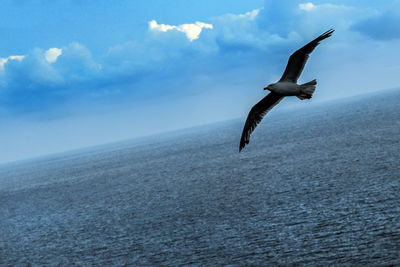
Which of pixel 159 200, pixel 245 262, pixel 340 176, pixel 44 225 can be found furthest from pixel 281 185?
pixel 44 225

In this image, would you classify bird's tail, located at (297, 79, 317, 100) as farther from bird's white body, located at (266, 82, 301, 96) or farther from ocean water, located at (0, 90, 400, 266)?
ocean water, located at (0, 90, 400, 266)

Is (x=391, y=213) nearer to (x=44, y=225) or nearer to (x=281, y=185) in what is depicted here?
(x=281, y=185)

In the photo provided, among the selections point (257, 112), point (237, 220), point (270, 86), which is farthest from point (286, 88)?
point (237, 220)

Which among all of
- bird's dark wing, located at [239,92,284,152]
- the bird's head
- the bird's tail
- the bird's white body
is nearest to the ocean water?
bird's dark wing, located at [239,92,284,152]

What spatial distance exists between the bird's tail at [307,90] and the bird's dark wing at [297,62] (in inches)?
24.2

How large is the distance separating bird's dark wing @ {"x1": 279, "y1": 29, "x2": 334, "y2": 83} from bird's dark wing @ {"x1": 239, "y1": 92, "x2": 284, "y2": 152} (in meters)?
1.90

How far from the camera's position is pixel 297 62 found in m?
15.7

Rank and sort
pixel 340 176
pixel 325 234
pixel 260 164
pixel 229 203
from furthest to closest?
pixel 260 164, pixel 340 176, pixel 229 203, pixel 325 234

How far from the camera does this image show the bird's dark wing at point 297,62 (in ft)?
49.6

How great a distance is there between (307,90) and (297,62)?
1.24m

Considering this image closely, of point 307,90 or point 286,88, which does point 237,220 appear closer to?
point 286,88

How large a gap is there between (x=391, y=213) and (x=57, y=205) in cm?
8688

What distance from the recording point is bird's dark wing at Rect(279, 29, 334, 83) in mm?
15109

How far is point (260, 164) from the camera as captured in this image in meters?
122
